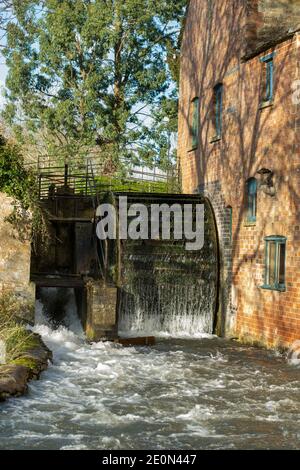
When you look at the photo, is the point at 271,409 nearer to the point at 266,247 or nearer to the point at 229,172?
the point at 266,247

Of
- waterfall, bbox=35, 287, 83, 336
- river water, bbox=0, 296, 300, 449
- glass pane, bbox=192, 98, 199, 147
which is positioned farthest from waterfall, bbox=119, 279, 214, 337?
glass pane, bbox=192, 98, 199, 147

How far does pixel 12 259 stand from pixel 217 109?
657 cm

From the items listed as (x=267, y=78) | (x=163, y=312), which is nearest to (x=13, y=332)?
(x=163, y=312)

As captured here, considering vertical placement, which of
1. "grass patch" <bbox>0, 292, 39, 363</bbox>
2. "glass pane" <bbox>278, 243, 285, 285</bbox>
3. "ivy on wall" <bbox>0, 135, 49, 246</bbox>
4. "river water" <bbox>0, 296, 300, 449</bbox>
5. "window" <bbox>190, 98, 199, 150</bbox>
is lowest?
"river water" <bbox>0, 296, 300, 449</bbox>

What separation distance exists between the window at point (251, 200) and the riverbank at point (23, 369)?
5.43 metres

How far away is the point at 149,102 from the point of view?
1084 inches

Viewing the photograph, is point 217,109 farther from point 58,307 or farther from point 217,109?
point 58,307

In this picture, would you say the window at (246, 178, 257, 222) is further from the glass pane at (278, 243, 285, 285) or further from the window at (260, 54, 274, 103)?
the window at (260, 54, 274, 103)

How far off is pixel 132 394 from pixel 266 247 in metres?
5.21

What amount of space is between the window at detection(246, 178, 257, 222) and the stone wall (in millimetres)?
4829

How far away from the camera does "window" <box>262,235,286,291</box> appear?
11.6m

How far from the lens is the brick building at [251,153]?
11.3m

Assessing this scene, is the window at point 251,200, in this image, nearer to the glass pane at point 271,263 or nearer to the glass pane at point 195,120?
the glass pane at point 271,263

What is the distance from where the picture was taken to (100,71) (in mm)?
26625
